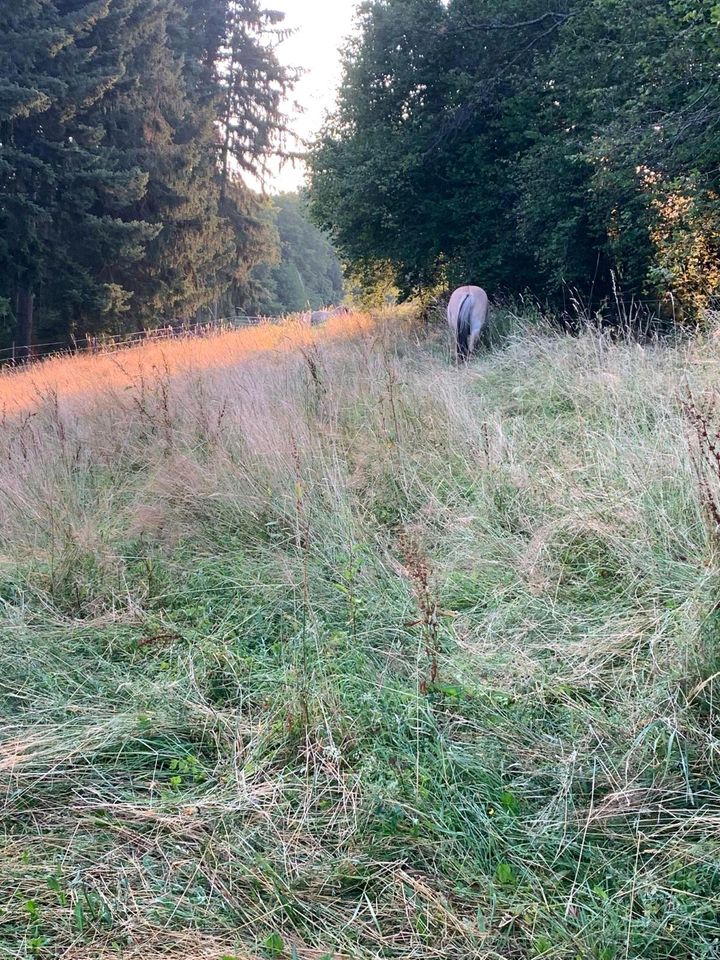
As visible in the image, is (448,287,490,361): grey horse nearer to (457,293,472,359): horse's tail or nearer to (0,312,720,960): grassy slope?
(457,293,472,359): horse's tail

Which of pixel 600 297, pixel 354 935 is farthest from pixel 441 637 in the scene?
pixel 600 297

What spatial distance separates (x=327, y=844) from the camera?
1.86 m

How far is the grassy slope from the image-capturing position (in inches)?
65.7

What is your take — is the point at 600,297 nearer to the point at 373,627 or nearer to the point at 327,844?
the point at 373,627

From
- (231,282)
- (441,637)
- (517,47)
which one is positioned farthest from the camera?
→ (231,282)

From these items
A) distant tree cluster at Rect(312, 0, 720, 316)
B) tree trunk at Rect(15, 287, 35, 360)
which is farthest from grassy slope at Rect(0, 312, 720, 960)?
tree trunk at Rect(15, 287, 35, 360)

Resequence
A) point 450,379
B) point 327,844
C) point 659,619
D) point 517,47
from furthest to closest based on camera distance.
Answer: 1. point 517,47
2. point 450,379
3. point 659,619
4. point 327,844

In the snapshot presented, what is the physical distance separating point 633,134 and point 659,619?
243 inches

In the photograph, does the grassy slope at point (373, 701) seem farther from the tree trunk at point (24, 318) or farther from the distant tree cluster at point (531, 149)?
the tree trunk at point (24, 318)

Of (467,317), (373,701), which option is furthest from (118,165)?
(373,701)

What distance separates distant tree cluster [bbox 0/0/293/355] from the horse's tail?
8.68 meters

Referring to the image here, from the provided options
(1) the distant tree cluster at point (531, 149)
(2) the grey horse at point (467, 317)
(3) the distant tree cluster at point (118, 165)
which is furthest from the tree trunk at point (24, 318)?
(2) the grey horse at point (467, 317)

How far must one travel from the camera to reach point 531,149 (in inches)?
365

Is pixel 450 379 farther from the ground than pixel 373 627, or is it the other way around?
pixel 450 379
